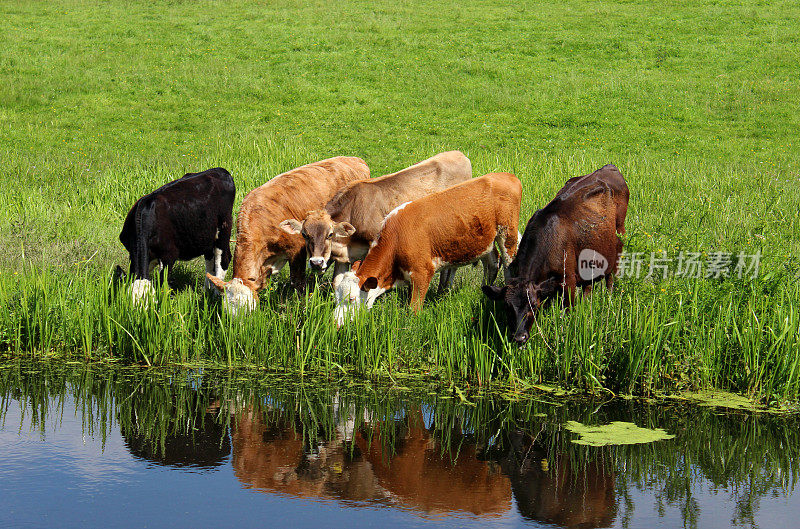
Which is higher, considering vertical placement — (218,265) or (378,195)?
(378,195)

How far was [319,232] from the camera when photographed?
35.5 ft

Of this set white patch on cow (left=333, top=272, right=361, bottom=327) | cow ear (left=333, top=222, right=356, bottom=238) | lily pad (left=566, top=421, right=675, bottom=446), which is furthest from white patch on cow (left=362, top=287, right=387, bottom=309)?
lily pad (left=566, top=421, right=675, bottom=446)

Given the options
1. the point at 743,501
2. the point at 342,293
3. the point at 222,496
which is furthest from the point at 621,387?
the point at 222,496

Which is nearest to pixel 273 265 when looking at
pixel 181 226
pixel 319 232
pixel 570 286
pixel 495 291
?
pixel 319 232

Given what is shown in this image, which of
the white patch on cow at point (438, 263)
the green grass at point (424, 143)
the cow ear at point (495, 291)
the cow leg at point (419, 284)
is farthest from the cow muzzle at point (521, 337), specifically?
the white patch on cow at point (438, 263)

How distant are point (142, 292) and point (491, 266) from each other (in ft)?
15.8

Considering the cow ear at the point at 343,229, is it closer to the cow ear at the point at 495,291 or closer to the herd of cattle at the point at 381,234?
the herd of cattle at the point at 381,234

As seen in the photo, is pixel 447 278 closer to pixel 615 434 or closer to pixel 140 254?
pixel 140 254

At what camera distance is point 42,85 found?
93.4 ft

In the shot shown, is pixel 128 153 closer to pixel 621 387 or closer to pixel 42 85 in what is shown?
pixel 42 85

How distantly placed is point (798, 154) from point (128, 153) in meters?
16.8

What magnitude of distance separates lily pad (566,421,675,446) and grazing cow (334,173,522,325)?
3204 mm

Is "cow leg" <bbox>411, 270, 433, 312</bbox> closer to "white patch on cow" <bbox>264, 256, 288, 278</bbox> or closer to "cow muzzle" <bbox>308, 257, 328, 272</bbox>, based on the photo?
"cow muzzle" <bbox>308, 257, 328, 272</bbox>

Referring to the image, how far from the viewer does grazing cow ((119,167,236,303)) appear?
36.1 ft
